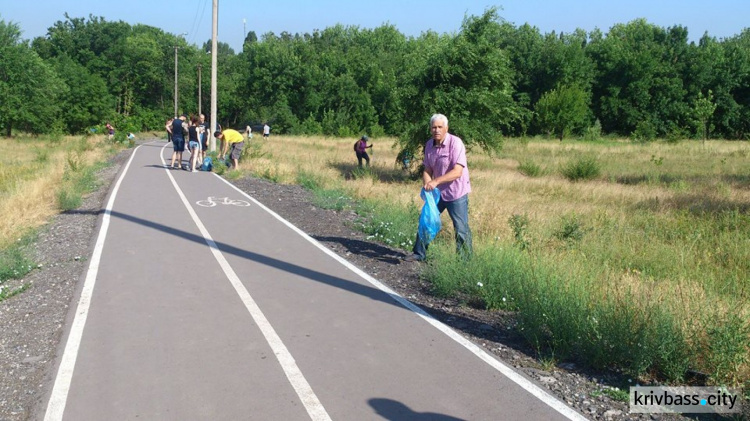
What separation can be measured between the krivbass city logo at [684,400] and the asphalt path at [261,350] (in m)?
0.62

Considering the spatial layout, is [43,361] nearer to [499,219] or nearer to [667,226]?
[499,219]

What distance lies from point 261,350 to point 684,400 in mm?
3410

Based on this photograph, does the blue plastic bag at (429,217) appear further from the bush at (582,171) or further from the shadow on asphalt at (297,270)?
the bush at (582,171)

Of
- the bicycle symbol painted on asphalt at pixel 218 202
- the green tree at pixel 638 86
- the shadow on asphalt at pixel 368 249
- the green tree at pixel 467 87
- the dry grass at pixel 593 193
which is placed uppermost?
the green tree at pixel 638 86

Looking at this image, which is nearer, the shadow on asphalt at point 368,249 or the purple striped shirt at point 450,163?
the purple striped shirt at point 450,163

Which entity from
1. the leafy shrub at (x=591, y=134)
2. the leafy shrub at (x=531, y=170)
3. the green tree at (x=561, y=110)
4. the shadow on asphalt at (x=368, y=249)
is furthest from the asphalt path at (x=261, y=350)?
the leafy shrub at (x=591, y=134)

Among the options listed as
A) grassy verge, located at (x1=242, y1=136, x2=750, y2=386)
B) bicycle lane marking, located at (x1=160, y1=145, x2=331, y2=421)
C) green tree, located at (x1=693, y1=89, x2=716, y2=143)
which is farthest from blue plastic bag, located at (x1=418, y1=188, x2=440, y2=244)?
green tree, located at (x1=693, y1=89, x2=716, y2=143)

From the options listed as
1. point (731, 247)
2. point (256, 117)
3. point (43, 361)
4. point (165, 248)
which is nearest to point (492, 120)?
point (731, 247)

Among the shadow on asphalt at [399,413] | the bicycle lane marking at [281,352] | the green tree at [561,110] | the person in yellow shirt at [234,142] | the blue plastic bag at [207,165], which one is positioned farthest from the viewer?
the green tree at [561,110]

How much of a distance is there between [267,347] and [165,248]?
190 inches

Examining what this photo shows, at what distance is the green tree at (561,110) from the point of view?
200 feet

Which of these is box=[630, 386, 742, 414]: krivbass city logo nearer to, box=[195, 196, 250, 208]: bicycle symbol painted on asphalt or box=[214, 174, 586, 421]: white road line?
box=[214, 174, 586, 421]: white road line

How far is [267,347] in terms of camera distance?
6.02 meters

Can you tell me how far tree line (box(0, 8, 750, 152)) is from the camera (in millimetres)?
61719
